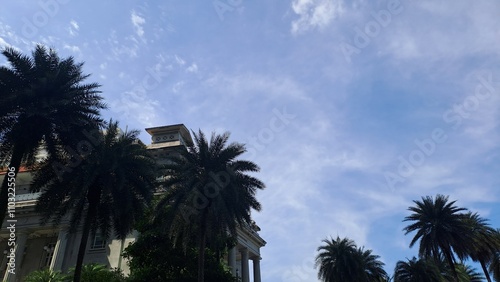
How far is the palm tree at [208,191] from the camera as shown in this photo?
25031mm

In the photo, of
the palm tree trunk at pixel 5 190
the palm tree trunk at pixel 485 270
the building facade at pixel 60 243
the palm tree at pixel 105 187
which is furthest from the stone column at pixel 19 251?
the palm tree trunk at pixel 485 270

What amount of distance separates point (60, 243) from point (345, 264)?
110 feet

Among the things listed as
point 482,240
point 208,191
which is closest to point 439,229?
point 482,240

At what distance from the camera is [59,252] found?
35.0 meters

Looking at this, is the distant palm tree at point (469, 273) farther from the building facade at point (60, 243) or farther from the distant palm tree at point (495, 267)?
the building facade at point (60, 243)

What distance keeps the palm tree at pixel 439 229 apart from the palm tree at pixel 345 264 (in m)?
7.65

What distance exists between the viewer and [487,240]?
150 ft

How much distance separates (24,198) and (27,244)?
584 centimetres

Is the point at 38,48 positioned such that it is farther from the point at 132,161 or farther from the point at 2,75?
the point at 132,161

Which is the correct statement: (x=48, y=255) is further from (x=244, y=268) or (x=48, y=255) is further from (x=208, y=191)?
(x=208, y=191)

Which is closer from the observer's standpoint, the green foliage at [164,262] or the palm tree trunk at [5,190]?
the palm tree trunk at [5,190]

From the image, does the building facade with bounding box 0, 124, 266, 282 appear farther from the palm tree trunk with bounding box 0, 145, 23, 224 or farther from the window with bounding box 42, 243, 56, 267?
the palm tree trunk with bounding box 0, 145, 23, 224

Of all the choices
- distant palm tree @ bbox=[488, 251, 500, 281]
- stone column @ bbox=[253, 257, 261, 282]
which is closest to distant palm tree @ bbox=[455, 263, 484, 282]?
distant palm tree @ bbox=[488, 251, 500, 281]

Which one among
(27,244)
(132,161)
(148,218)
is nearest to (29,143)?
(132,161)
